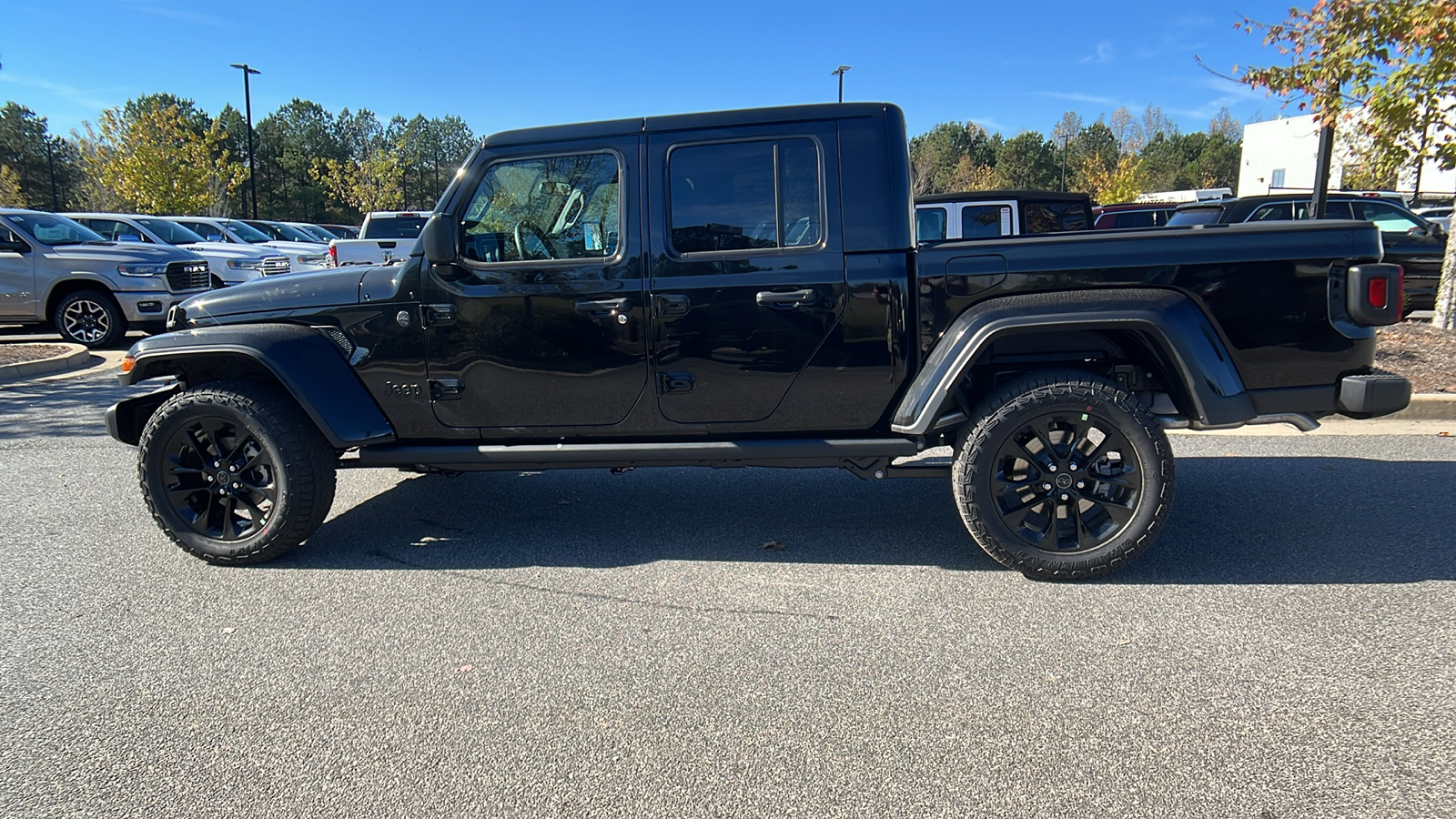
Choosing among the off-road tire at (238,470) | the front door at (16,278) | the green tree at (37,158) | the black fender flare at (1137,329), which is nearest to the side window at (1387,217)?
the black fender flare at (1137,329)

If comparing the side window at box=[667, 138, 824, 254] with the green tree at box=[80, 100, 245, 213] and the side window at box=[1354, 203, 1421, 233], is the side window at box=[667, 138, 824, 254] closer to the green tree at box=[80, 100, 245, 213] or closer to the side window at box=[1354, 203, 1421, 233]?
the side window at box=[1354, 203, 1421, 233]

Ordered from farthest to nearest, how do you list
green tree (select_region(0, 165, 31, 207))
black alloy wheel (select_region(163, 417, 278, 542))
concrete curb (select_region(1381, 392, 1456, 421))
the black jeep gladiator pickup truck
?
green tree (select_region(0, 165, 31, 207)) < concrete curb (select_region(1381, 392, 1456, 421)) < black alloy wheel (select_region(163, 417, 278, 542)) < the black jeep gladiator pickup truck

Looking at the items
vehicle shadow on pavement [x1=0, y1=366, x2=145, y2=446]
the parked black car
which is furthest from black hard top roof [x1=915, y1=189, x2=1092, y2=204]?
vehicle shadow on pavement [x1=0, y1=366, x2=145, y2=446]

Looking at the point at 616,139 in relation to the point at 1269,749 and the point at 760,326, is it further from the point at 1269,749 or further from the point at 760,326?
the point at 1269,749

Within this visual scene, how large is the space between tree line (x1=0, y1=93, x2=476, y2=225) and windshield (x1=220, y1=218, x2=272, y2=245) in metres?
19.0

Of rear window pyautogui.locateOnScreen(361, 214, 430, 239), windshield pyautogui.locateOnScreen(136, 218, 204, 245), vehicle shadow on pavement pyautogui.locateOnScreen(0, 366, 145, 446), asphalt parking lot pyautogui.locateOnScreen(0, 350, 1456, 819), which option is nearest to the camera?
asphalt parking lot pyautogui.locateOnScreen(0, 350, 1456, 819)

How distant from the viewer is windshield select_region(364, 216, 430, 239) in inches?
596

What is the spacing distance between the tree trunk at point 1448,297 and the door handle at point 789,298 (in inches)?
332

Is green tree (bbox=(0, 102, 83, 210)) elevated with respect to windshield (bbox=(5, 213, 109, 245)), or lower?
elevated

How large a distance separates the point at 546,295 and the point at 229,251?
12.9 m

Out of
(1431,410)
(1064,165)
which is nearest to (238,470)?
(1431,410)

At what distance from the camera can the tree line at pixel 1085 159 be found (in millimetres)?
50000

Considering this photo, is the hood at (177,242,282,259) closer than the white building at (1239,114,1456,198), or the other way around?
the hood at (177,242,282,259)

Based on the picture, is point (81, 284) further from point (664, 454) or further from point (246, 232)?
point (664, 454)
